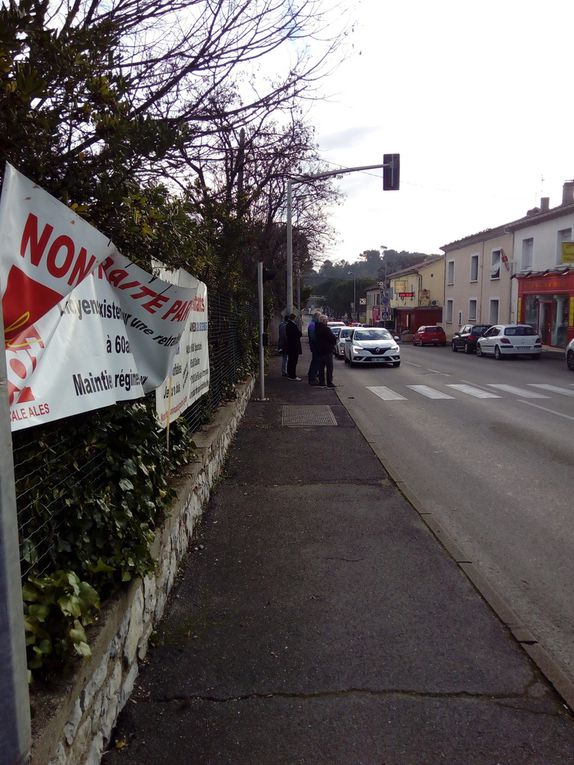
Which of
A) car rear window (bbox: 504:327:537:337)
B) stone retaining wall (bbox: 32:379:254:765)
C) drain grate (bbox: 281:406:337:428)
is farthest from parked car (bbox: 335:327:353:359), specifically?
stone retaining wall (bbox: 32:379:254:765)

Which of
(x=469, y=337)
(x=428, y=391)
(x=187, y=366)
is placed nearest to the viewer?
(x=187, y=366)

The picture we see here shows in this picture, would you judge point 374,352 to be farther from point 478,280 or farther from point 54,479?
point 478,280

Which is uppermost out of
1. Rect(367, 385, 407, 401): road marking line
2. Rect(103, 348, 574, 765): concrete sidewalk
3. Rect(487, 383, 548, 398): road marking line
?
Rect(103, 348, 574, 765): concrete sidewalk

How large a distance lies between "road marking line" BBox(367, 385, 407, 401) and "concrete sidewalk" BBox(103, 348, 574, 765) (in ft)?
28.9

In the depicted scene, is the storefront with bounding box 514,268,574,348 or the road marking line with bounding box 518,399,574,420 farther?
the storefront with bounding box 514,268,574,348

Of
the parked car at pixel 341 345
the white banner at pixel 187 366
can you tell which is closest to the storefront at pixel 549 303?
the parked car at pixel 341 345

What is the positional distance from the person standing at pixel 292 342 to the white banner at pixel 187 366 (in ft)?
31.1

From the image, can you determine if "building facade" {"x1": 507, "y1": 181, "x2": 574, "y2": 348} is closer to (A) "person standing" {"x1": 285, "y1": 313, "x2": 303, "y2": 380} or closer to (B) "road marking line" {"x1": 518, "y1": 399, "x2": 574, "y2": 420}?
(A) "person standing" {"x1": 285, "y1": 313, "x2": 303, "y2": 380}

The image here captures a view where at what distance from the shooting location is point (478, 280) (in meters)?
41.7

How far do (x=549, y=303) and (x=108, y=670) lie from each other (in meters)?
33.5

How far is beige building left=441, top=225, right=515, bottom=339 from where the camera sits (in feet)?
123

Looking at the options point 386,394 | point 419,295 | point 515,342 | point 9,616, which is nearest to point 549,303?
point 515,342

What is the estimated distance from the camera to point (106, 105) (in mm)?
3510

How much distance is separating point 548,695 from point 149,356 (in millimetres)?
2796
